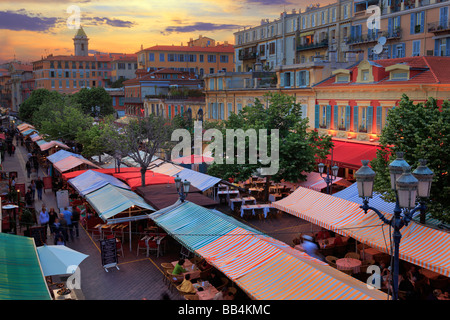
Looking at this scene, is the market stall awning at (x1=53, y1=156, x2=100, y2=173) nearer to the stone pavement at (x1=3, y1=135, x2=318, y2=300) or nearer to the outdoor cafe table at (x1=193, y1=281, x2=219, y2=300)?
the stone pavement at (x1=3, y1=135, x2=318, y2=300)

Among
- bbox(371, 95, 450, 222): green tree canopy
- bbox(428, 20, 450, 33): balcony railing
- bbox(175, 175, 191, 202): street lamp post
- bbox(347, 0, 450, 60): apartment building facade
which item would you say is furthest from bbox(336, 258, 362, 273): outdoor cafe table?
bbox(428, 20, 450, 33): balcony railing

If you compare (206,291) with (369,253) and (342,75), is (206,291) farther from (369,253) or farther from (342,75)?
(342,75)

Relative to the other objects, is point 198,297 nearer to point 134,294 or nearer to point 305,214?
point 134,294

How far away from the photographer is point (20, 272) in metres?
10.4

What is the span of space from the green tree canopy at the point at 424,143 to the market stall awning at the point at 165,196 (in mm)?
7011

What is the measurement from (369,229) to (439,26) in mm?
28245

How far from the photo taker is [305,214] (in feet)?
55.6

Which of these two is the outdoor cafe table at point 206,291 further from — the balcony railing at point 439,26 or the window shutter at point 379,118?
the balcony railing at point 439,26

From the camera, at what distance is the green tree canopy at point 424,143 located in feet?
44.8

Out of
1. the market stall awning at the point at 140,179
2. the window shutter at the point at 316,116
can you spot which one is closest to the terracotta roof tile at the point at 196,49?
the window shutter at the point at 316,116

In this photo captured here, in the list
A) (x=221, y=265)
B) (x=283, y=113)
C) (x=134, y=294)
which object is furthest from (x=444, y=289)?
(x=283, y=113)

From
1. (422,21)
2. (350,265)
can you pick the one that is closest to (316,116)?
(422,21)

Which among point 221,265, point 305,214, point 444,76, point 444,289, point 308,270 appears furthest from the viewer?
point 444,76
